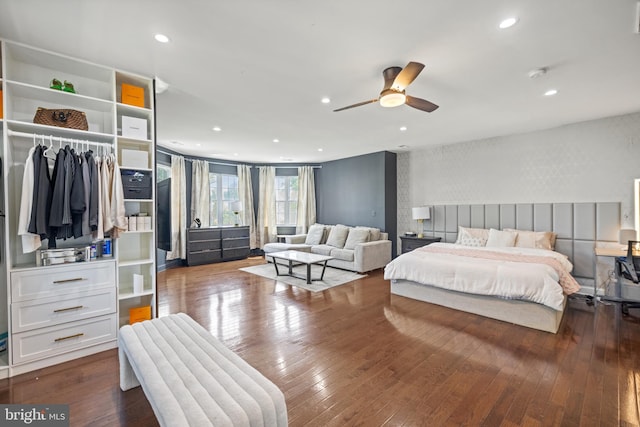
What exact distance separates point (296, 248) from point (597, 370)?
5167mm

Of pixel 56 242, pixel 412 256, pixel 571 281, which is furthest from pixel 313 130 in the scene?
pixel 571 281

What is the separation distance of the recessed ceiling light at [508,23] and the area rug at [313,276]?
12.7 ft

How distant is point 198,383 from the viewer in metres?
1.37

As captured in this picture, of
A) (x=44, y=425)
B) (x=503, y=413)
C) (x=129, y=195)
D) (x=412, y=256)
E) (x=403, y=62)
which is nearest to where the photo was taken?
(x=44, y=425)

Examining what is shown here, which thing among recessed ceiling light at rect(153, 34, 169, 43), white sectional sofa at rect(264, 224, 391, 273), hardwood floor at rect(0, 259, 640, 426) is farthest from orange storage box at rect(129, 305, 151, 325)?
white sectional sofa at rect(264, 224, 391, 273)

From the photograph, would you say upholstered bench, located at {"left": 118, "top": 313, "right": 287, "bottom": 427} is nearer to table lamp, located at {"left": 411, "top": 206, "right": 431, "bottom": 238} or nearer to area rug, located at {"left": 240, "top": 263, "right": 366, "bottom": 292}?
area rug, located at {"left": 240, "top": 263, "right": 366, "bottom": 292}

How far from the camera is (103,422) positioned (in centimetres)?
174

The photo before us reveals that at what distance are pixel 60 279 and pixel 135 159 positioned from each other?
127cm

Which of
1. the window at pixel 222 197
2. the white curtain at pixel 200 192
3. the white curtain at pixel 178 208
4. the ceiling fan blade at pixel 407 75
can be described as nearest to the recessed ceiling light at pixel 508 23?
the ceiling fan blade at pixel 407 75

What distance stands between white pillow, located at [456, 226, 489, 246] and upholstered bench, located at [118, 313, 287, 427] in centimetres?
474

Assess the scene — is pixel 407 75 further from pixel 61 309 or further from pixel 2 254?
pixel 2 254

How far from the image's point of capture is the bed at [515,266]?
305 centimetres

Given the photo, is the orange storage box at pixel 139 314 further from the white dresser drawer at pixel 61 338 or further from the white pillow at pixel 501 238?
the white pillow at pixel 501 238

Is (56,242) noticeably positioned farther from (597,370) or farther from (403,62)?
(597,370)
